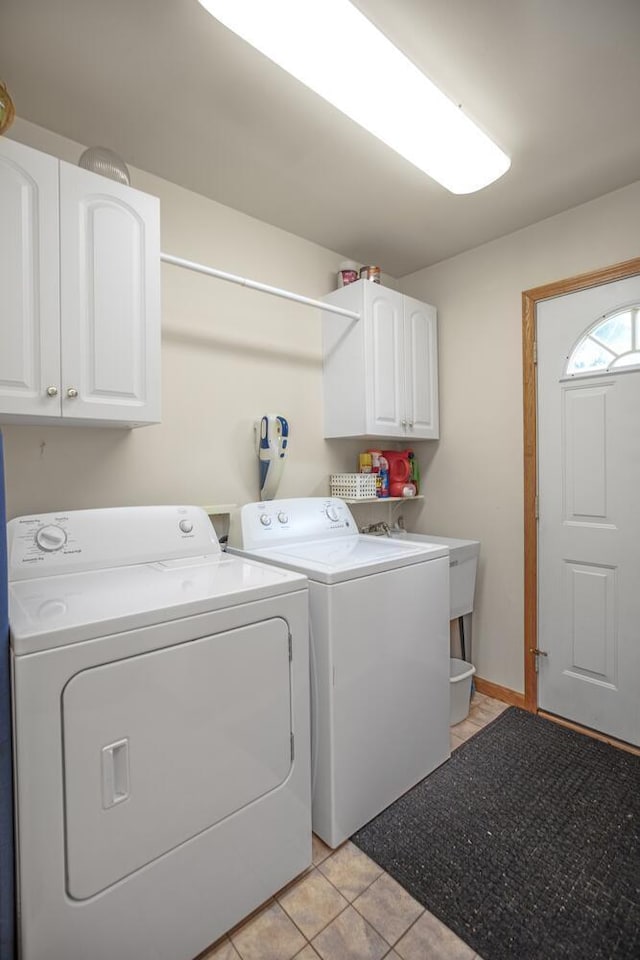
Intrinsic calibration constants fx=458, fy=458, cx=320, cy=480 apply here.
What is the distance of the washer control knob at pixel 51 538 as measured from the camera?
4.96 ft

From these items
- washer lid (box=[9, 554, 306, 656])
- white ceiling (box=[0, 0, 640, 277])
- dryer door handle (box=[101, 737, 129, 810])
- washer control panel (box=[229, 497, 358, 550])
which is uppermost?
white ceiling (box=[0, 0, 640, 277])

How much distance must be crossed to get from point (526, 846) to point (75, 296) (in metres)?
2.38

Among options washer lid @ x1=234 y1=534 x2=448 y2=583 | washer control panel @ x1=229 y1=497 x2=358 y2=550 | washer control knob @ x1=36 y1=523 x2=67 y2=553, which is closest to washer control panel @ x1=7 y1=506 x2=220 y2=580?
washer control knob @ x1=36 y1=523 x2=67 y2=553

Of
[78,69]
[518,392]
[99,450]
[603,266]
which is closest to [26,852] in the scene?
[99,450]

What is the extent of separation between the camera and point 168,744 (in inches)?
45.4

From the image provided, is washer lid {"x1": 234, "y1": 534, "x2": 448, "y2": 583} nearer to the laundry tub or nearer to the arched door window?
the laundry tub

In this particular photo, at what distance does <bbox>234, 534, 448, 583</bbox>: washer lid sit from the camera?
1602 mm

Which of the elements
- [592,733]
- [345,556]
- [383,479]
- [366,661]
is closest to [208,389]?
[345,556]

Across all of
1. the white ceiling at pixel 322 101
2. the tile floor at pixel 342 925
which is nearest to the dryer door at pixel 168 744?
the tile floor at pixel 342 925

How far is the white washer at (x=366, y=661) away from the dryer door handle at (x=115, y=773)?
2.18ft

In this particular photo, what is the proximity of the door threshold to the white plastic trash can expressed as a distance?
422 millimetres

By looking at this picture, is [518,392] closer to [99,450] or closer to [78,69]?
[99,450]

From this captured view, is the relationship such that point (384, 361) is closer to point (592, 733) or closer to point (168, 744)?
point (168, 744)

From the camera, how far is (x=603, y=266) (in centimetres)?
218
